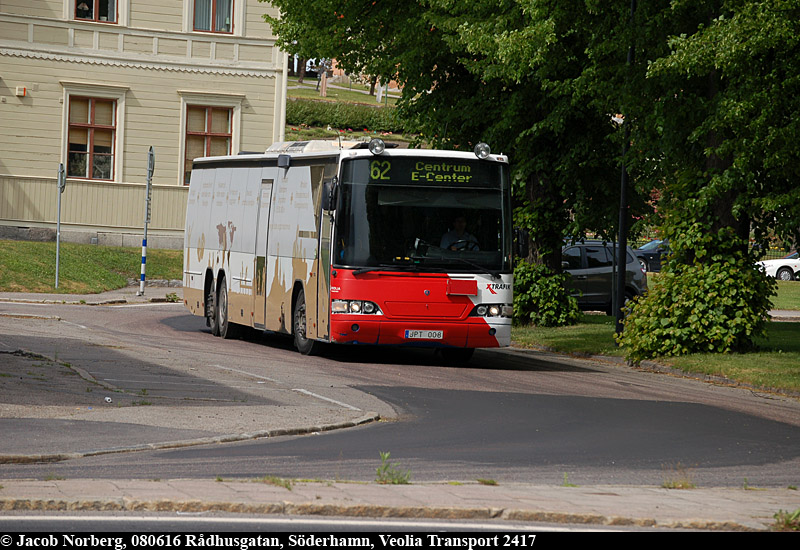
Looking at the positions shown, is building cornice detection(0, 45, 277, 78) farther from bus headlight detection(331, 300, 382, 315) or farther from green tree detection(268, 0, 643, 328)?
bus headlight detection(331, 300, 382, 315)

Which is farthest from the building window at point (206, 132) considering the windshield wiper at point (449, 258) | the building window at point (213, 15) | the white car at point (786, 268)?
the white car at point (786, 268)

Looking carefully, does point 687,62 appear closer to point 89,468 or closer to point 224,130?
point 89,468

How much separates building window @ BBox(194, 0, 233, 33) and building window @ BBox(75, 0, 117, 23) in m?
2.55

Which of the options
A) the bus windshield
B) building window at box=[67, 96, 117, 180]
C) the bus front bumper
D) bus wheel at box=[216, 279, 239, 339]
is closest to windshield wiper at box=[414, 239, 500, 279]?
the bus windshield

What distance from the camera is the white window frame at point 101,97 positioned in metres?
40.8

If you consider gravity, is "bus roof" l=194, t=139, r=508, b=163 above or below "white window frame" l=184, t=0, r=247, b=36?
below

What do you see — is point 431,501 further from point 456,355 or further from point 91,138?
point 91,138

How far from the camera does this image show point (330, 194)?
1942 cm

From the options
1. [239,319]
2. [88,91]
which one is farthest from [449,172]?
[88,91]

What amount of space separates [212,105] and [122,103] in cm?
279

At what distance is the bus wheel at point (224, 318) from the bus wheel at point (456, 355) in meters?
4.75

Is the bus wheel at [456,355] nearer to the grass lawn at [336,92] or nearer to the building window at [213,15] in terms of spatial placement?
the building window at [213,15]

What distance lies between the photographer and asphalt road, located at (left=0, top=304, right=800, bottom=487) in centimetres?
1027

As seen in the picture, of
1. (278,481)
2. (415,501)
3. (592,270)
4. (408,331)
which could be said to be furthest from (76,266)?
(415,501)
